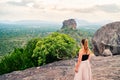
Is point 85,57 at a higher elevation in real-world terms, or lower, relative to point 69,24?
higher

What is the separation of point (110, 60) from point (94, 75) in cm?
462

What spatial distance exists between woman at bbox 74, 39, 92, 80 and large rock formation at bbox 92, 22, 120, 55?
1337 centimetres

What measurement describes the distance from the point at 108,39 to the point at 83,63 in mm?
14467

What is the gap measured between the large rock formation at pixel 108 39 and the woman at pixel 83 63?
13.4m

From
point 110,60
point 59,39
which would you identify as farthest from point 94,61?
point 59,39

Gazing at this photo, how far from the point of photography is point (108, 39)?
92.0 ft

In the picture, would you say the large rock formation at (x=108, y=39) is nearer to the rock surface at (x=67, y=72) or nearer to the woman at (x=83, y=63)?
the rock surface at (x=67, y=72)

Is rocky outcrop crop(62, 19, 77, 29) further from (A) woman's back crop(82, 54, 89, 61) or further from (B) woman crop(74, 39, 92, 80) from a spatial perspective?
(A) woman's back crop(82, 54, 89, 61)

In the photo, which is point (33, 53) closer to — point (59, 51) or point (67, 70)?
point (59, 51)

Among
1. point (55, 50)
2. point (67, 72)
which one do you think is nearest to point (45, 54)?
point (55, 50)

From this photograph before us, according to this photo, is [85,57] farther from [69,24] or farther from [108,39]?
[69,24]

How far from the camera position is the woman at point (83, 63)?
44.7ft

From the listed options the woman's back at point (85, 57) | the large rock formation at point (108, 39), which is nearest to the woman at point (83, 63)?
the woman's back at point (85, 57)

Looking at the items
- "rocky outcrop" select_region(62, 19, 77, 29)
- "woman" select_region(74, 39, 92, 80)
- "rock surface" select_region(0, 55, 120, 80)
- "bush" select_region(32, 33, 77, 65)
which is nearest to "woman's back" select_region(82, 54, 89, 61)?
"woman" select_region(74, 39, 92, 80)
